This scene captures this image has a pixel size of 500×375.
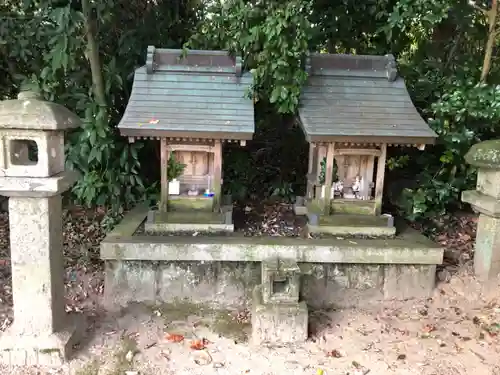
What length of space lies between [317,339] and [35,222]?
280 cm

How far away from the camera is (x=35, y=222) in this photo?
3.83 m

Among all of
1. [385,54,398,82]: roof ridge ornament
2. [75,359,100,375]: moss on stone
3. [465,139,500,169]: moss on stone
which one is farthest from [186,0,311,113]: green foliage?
[75,359,100,375]: moss on stone

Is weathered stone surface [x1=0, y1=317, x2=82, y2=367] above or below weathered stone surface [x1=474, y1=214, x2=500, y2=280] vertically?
A: below

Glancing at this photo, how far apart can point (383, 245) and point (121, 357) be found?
2.98 metres

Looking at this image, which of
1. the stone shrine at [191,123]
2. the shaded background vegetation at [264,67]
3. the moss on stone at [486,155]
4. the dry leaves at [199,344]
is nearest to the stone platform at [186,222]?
the stone shrine at [191,123]

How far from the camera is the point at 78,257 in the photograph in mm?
6145

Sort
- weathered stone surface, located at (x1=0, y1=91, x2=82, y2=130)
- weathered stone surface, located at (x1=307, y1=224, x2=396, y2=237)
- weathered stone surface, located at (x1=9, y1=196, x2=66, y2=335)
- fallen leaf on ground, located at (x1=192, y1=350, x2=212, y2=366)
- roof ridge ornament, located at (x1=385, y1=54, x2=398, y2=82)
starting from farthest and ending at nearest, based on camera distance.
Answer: roof ridge ornament, located at (x1=385, y1=54, x2=398, y2=82) < weathered stone surface, located at (x1=307, y1=224, x2=396, y2=237) < fallen leaf on ground, located at (x1=192, y1=350, x2=212, y2=366) < weathered stone surface, located at (x1=9, y1=196, x2=66, y2=335) < weathered stone surface, located at (x1=0, y1=91, x2=82, y2=130)

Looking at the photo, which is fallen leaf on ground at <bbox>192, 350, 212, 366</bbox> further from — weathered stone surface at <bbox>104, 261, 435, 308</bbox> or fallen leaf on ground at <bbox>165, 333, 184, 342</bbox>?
weathered stone surface at <bbox>104, 261, 435, 308</bbox>

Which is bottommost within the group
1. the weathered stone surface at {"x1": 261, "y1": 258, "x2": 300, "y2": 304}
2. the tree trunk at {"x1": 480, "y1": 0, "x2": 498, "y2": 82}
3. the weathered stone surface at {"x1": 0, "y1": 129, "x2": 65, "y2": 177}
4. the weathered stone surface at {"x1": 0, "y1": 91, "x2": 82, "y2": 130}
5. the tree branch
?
the weathered stone surface at {"x1": 261, "y1": 258, "x2": 300, "y2": 304}

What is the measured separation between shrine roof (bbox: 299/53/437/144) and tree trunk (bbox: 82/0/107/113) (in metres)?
2.78

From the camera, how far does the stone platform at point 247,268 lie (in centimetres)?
508

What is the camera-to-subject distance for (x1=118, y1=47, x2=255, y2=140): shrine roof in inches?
199

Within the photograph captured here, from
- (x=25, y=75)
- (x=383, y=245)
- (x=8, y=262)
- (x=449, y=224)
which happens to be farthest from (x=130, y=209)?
(x=449, y=224)

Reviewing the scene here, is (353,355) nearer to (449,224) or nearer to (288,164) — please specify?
(449,224)
